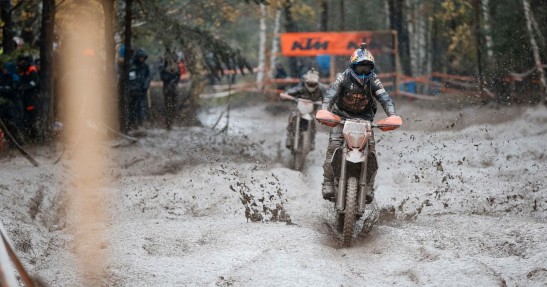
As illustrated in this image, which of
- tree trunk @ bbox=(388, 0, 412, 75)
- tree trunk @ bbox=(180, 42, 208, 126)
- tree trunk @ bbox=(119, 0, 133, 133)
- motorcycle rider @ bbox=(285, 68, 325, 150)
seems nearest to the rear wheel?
motorcycle rider @ bbox=(285, 68, 325, 150)

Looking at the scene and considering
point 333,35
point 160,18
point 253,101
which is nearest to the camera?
point 160,18

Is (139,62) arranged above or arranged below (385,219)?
above

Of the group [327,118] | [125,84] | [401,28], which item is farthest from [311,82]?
[401,28]

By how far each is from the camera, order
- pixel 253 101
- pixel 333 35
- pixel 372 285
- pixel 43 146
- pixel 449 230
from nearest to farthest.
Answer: pixel 372 285
pixel 449 230
pixel 43 146
pixel 333 35
pixel 253 101

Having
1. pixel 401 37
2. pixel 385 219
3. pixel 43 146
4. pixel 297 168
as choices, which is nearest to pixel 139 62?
pixel 43 146

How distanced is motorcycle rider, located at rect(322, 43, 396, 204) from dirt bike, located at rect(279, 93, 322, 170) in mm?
4654

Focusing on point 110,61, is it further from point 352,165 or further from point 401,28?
point 401,28

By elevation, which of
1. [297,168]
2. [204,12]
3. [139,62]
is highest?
[204,12]

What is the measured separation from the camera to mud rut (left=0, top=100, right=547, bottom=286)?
6594mm

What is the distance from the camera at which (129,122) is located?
17.9 meters

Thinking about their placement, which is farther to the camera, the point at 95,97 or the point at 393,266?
the point at 95,97

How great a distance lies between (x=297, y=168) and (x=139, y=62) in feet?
22.5

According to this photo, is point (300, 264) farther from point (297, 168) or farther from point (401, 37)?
point (401, 37)

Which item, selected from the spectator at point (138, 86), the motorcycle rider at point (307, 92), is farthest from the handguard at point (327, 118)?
the spectator at point (138, 86)
